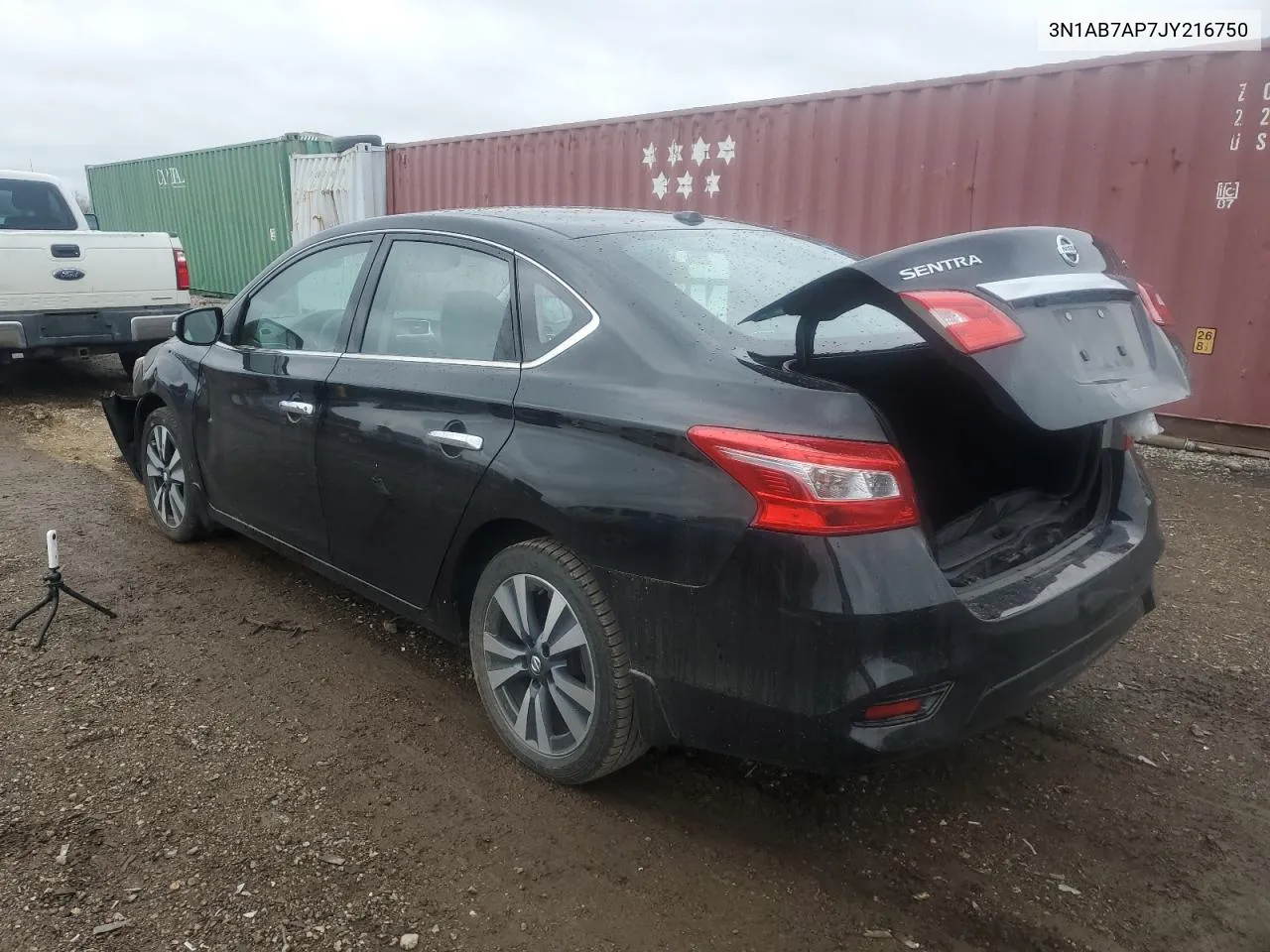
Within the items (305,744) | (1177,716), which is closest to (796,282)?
(1177,716)

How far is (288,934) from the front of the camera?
2.15m

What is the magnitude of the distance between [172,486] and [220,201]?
1402cm

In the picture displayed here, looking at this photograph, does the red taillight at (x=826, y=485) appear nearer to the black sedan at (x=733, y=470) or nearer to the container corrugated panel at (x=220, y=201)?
the black sedan at (x=733, y=470)

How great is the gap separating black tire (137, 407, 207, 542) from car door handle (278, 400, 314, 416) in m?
1.07

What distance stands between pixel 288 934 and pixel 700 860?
98 centimetres

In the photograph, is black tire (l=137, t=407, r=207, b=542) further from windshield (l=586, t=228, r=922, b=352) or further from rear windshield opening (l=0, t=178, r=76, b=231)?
rear windshield opening (l=0, t=178, r=76, b=231)

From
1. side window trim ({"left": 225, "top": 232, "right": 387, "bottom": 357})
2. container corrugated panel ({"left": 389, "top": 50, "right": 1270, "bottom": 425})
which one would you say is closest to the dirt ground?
side window trim ({"left": 225, "top": 232, "right": 387, "bottom": 357})

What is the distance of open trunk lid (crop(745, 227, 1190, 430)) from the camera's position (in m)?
2.00

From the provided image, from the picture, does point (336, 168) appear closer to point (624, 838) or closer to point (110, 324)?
point (110, 324)

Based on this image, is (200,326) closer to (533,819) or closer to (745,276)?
(745,276)

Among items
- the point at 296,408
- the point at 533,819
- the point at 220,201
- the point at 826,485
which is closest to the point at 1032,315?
the point at 826,485

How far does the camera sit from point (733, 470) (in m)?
2.14

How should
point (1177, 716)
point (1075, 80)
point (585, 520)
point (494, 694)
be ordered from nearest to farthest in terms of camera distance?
point (585, 520), point (494, 694), point (1177, 716), point (1075, 80)

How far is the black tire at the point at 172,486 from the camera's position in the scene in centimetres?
438
